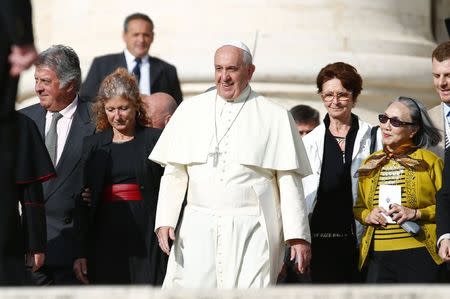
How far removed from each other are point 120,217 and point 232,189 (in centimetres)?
99

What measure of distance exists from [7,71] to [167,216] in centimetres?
162

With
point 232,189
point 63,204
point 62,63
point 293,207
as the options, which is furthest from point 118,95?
point 293,207

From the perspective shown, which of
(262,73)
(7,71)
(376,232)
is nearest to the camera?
(7,71)

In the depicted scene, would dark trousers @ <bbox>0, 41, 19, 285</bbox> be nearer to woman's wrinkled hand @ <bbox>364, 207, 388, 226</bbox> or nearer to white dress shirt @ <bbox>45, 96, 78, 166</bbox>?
white dress shirt @ <bbox>45, 96, 78, 166</bbox>

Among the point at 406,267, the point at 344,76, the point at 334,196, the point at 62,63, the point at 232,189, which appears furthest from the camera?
the point at 344,76

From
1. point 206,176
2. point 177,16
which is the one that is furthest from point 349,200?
point 177,16

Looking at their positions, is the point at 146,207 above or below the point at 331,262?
above

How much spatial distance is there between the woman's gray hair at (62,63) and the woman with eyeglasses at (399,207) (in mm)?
1714

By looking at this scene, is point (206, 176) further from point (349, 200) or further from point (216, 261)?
point (349, 200)

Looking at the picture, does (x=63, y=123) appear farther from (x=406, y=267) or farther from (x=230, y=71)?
(x=406, y=267)

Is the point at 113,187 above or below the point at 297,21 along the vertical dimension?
below

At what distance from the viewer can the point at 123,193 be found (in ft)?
34.0

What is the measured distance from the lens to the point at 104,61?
12742mm

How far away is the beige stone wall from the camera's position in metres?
13.8
